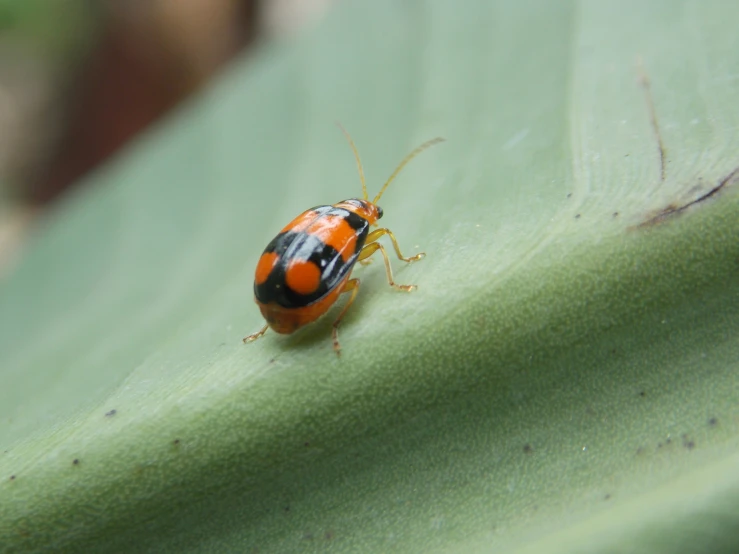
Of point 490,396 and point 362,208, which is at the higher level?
point 362,208

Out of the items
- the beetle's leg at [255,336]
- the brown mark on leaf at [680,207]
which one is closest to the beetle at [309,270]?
the beetle's leg at [255,336]

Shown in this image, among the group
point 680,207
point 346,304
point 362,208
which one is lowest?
point 680,207

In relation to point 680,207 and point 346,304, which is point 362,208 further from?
point 680,207

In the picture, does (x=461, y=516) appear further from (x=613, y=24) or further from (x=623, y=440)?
(x=613, y=24)

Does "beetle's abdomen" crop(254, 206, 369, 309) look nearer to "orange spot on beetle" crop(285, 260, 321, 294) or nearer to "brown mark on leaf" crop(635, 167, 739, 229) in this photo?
"orange spot on beetle" crop(285, 260, 321, 294)

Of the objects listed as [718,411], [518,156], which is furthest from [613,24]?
[718,411]

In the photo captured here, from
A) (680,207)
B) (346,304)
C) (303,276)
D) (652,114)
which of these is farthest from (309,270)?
(652,114)

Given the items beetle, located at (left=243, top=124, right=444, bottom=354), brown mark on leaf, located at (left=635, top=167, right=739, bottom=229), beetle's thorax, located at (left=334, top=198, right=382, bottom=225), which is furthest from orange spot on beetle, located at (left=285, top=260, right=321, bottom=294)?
brown mark on leaf, located at (left=635, top=167, right=739, bottom=229)
